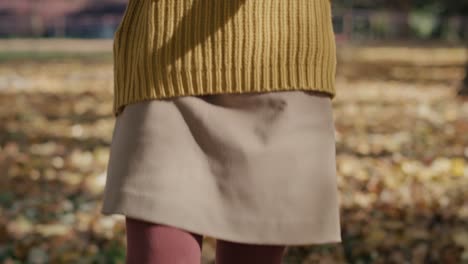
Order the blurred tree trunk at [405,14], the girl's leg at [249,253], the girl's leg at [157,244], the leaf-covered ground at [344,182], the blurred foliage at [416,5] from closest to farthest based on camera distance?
the girl's leg at [157,244] → the girl's leg at [249,253] → the leaf-covered ground at [344,182] → the blurred foliage at [416,5] → the blurred tree trunk at [405,14]

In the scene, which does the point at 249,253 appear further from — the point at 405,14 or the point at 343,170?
the point at 405,14

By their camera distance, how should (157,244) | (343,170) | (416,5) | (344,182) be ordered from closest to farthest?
(157,244) → (344,182) → (343,170) → (416,5)

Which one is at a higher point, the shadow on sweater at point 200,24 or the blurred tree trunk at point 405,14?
the shadow on sweater at point 200,24

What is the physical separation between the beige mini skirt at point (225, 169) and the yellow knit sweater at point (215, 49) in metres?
0.03

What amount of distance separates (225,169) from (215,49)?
0.80 feet

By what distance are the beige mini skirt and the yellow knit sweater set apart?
3cm

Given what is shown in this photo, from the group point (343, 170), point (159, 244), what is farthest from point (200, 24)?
point (343, 170)

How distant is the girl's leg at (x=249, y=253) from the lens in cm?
185

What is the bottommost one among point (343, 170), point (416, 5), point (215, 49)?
point (416, 5)

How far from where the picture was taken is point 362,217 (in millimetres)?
4461

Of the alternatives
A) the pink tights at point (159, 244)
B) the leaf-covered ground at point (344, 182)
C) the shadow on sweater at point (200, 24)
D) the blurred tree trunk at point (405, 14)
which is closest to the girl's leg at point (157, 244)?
the pink tights at point (159, 244)

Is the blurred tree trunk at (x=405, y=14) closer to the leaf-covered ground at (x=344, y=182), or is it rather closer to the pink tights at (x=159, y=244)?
the leaf-covered ground at (x=344, y=182)

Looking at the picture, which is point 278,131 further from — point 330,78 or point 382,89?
point 382,89

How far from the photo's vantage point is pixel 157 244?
167cm
